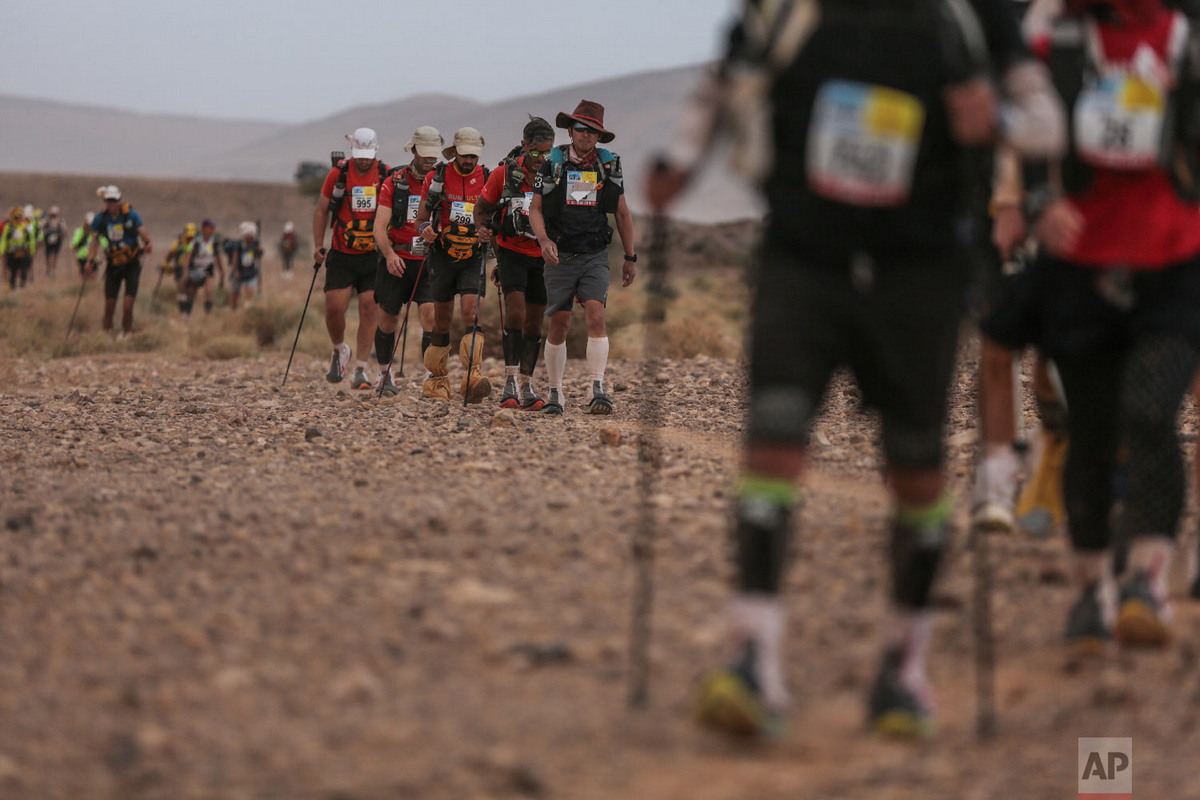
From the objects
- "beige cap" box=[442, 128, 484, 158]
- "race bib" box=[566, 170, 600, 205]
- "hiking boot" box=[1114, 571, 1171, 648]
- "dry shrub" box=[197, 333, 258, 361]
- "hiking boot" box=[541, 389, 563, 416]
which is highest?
"beige cap" box=[442, 128, 484, 158]

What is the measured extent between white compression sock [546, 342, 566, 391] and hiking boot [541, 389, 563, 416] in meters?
0.05

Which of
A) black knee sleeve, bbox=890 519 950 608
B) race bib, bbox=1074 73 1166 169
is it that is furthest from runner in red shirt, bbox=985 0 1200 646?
black knee sleeve, bbox=890 519 950 608

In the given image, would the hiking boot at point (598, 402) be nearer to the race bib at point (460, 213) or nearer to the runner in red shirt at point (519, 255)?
the runner in red shirt at point (519, 255)

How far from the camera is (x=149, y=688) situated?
422cm

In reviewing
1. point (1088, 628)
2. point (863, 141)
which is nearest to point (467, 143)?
point (1088, 628)

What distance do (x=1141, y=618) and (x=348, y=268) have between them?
397 inches

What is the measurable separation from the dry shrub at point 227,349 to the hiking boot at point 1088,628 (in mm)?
18772

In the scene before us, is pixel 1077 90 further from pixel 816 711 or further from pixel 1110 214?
pixel 816 711

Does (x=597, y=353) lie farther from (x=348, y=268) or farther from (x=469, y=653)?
(x=469, y=653)

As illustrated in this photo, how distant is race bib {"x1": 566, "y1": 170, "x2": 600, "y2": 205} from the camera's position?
1159 centimetres

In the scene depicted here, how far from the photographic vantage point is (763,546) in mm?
3809

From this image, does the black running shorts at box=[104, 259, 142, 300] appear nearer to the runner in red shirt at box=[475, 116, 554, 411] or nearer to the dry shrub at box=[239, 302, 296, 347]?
the dry shrub at box=[239, 302, 296, 347]

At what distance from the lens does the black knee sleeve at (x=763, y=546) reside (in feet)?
12.5

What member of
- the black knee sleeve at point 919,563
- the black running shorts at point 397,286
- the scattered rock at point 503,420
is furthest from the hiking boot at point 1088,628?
the black running shorts at point 397,286
